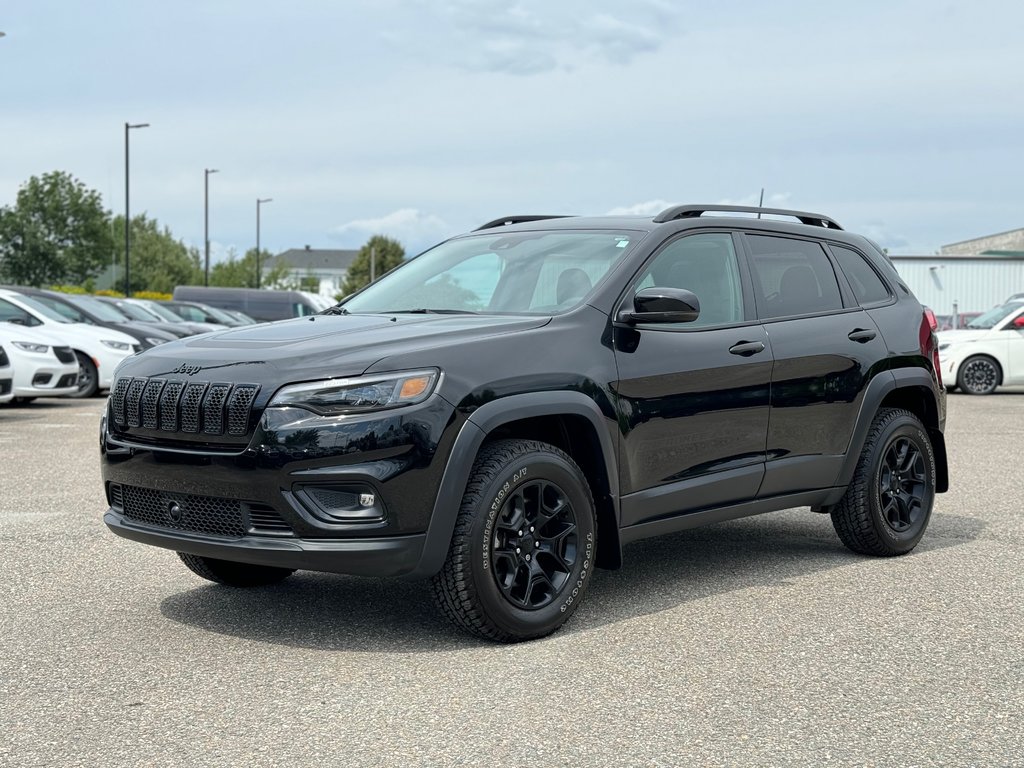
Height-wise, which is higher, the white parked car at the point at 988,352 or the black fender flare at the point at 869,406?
the black fender flare at the point at 869,406

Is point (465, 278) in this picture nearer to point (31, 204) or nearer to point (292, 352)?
point (292, 352)

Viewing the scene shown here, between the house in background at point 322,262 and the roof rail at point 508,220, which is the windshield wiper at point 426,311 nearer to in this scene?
the roof rail at point 508,220

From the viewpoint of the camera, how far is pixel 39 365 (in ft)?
51.8

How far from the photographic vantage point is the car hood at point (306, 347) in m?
A: 4.71

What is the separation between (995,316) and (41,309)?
14360 millimetres

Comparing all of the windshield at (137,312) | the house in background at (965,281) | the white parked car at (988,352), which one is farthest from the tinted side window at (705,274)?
the house in background at (965,281)

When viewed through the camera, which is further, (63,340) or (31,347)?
(63,340)

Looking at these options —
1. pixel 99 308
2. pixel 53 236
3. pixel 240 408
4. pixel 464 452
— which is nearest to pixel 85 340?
pixel 99 308

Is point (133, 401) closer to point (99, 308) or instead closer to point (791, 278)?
point (791, 278)

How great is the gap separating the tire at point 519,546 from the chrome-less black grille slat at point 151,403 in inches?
48.1

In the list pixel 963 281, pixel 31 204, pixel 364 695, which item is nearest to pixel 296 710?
pixel 364 695

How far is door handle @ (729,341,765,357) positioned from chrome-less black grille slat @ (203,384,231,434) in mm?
2346

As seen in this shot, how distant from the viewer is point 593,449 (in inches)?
207

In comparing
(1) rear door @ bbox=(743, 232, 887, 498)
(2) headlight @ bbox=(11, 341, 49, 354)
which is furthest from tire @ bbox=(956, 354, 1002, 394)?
(1) rear door @ bbox=(743, 232, 887, 498)
